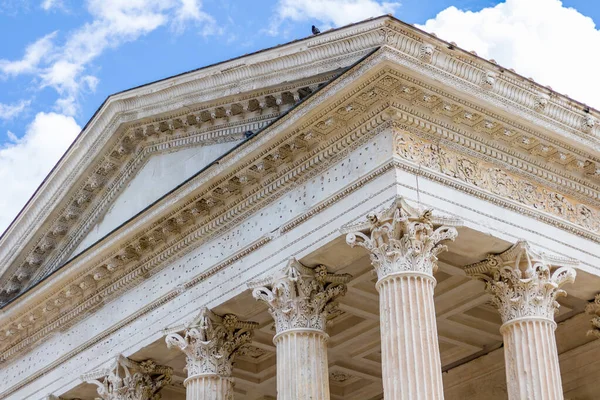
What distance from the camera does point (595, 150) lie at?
19.2 meters

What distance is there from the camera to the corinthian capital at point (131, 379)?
844 inches

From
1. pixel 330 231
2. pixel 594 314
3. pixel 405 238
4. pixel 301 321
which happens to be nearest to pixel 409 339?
pixel 405 238

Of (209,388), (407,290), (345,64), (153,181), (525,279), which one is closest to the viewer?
(407,290)

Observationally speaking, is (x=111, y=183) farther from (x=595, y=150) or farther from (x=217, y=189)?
(x=595, y=150)

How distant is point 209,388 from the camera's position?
1966 centimetres

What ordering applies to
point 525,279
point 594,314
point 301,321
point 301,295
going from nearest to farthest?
point 525,279
point 301,321
point 301,295
point 594,314

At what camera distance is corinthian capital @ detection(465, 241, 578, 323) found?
1788cm

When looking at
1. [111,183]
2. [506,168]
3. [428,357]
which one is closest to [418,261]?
[428,357]

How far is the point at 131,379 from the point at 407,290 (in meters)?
6.96

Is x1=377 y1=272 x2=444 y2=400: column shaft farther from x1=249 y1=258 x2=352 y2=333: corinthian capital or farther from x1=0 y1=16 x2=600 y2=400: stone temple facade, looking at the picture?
x1=249 y1=258 x2=352 y2=333: corinthian capital

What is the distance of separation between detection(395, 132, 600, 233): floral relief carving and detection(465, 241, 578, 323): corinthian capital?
3.10 ft

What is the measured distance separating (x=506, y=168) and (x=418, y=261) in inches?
109

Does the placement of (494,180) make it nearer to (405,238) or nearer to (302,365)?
(405,238)

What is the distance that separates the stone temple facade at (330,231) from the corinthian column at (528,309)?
0.10ft
